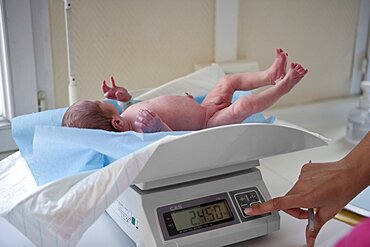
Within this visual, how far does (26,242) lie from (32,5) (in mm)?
560

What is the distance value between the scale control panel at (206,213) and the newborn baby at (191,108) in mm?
160

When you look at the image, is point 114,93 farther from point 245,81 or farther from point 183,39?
point 183,39

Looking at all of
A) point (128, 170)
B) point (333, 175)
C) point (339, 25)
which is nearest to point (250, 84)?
point (333, 175)

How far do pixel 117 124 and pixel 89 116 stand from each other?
5cm

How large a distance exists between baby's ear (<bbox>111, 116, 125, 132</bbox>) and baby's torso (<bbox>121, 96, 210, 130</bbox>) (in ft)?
0.10

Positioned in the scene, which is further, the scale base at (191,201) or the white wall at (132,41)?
the white wall at (132,41)

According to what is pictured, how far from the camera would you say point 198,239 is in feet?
2.43

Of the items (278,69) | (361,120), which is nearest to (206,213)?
(278,69)

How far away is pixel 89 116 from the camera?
2.90ft

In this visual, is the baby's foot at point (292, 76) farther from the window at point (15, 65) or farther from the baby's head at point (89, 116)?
the window at point (15, 65)

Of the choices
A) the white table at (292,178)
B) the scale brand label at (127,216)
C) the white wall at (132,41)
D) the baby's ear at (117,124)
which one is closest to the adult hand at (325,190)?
the white table at (292,178)

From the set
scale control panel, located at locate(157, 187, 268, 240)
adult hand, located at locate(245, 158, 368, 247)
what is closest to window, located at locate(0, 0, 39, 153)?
scale control panel, located at locate(157, 187, 268, 240)

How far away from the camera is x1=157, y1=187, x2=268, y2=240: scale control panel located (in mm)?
742

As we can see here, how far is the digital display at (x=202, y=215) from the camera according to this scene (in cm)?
75
